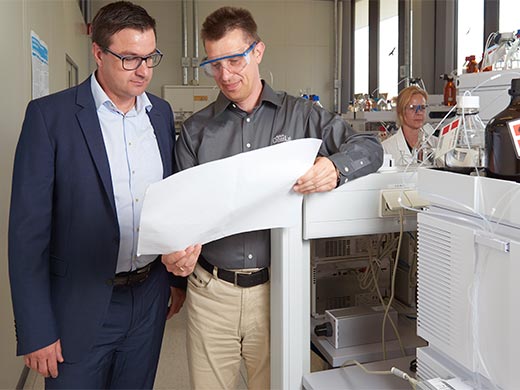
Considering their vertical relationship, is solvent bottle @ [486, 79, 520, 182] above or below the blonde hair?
below

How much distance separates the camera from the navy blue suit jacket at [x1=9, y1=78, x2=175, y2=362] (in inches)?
51.4

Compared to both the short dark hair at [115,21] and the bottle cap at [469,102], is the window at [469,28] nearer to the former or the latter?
the short dark hair at [115,21]

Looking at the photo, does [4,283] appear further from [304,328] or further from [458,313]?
[458,313]

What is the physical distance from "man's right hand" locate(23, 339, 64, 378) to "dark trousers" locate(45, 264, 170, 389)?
4 centimetres

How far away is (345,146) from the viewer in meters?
1.28

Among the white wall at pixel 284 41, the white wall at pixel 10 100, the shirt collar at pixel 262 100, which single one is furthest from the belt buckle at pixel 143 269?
the white wall at pixel 284 41

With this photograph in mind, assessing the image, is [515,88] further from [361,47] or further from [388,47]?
[361,47]

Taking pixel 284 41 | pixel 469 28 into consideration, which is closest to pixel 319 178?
pixel 469 28

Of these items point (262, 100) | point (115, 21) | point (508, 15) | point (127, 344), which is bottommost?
point (127, 344)

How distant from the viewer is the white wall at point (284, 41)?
690 centimetres

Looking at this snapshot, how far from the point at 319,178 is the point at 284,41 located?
6.60 meters

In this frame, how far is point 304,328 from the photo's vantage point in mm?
1231

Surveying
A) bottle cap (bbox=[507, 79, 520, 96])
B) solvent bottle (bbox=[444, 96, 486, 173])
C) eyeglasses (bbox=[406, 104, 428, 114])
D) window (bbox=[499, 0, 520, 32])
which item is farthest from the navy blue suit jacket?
Result: window (bbox=[499, 0, 520, 32])

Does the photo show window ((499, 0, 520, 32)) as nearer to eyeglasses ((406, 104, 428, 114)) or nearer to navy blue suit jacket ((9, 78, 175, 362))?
eyeglasses ((406, 104, 428, 114))
